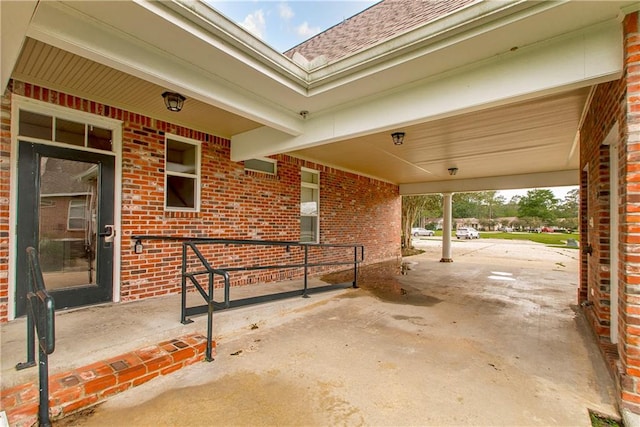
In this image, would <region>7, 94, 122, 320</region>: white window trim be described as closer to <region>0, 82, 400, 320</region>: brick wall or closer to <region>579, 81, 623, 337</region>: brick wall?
<region>0, 82, 400, 320</region>: brick wall

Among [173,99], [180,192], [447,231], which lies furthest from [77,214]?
[447,231]

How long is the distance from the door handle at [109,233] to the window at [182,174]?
2.52 feet

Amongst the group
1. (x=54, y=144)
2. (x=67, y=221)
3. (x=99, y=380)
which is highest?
(x=54, y=144)

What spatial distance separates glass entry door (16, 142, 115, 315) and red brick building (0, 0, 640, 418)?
0.06ft

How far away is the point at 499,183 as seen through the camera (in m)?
8.85

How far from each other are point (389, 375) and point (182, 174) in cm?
391

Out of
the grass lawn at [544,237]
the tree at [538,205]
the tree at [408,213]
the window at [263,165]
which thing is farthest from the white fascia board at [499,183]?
the tree at [538,205]

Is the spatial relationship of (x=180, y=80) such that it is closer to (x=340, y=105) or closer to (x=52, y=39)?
(x=52, y=39)

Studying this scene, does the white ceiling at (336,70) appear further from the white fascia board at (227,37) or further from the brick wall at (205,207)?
the brick wall at (205,207)

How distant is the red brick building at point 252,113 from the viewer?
7.12ft

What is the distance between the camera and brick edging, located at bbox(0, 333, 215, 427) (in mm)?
1884

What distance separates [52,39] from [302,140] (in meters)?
2.62

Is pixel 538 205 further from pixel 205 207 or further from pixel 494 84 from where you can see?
pixel 205 207

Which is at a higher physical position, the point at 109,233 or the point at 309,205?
the point at 309,205
